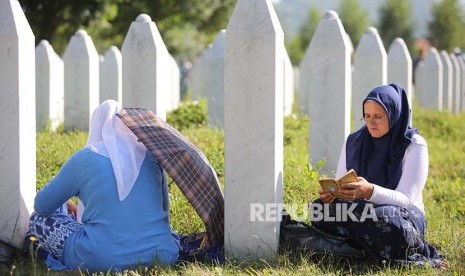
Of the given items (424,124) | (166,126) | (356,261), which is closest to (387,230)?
(356,261)

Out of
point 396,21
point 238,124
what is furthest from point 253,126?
point 396,21

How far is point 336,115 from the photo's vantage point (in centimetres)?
756

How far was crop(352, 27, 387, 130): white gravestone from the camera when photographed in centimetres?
857

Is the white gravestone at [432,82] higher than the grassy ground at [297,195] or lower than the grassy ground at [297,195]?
higher

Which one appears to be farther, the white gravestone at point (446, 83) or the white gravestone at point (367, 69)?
the white gravestone at point (446, 83)

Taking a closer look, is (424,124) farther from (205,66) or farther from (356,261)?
(356,261)

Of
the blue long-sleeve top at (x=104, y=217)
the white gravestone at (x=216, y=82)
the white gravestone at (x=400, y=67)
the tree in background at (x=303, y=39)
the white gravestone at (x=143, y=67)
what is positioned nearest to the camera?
the blue long-sleeve top at (x=104, y=217)

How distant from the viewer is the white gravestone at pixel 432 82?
51.1ft

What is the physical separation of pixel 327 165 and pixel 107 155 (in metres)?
3.31

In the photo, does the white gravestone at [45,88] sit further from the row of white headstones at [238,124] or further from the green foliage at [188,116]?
the row of white headstones at [238,124]

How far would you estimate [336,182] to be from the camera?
15.7 ft

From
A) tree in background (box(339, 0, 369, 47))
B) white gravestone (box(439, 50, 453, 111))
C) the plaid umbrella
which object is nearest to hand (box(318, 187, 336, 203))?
the plaid umbrella

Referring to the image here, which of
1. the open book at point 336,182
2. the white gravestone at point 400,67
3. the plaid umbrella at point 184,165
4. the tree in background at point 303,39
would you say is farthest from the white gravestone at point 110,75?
the tree in background at point 303,39

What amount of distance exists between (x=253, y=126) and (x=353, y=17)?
7783 centimetres
